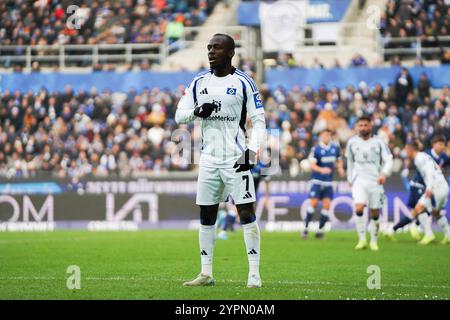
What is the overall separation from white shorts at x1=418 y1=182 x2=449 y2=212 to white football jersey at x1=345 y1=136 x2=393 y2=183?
2.23 m

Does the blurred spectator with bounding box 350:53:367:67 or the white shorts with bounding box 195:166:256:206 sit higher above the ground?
the blurred spectator with bounding box 350:53:367:67

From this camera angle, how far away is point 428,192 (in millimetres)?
20938

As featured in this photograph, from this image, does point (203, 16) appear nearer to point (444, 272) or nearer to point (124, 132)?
point (124, 132)

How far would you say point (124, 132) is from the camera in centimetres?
3155

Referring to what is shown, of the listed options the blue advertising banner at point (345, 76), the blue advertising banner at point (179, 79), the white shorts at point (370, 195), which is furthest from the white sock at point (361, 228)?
the blue advertising banner at point (179, 79)

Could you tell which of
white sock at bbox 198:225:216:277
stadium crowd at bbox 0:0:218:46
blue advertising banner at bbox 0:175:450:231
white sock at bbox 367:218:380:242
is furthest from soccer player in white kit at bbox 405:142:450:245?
stadium crowd at bbox 0:0:218:46

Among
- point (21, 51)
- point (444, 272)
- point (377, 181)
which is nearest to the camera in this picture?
point (444, 272)

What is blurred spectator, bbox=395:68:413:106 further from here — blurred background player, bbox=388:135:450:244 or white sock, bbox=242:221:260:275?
white sock, bbox=242:221:260:275

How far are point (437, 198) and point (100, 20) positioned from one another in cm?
1914

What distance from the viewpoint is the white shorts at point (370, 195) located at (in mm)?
19562

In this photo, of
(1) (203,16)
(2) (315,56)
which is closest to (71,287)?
(2) (315,56)

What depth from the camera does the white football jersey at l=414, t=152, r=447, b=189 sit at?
2116 centimetres

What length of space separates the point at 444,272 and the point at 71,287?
5678 mm

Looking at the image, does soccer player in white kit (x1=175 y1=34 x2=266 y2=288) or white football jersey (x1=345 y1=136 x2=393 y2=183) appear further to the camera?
white football jersey (x1=345 y1=136 x2=393 y2=183)
